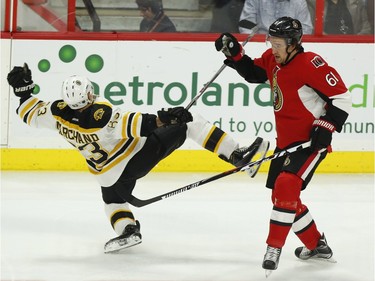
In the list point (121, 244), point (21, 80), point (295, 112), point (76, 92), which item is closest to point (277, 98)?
point (295, 112)

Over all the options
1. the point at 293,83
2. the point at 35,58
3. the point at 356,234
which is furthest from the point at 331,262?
the point at 35,58

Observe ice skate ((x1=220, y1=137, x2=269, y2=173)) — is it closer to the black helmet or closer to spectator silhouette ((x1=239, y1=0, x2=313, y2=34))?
the black helmet

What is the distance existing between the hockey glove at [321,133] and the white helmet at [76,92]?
3.34 feet

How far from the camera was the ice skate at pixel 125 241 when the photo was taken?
466 centimetres

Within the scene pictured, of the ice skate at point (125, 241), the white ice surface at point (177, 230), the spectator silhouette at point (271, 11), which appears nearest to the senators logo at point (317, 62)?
the white ice surface at point (177, 230)

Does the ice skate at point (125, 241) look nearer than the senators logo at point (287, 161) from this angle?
No

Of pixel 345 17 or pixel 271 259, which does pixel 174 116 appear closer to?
pixel 271 259

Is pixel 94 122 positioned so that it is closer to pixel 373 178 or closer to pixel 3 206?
pixel 3 206

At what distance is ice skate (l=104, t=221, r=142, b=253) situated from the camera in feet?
15.3

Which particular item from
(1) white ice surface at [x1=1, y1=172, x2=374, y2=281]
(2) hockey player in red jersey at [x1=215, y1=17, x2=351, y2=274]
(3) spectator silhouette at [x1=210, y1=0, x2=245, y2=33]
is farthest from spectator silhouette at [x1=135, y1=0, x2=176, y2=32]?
(2) hockey player in red jersey at [x1=215, y1=17, x2=351, y2=274]

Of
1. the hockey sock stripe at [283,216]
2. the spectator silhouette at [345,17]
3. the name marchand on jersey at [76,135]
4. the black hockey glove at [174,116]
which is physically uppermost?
the spectator silhouette at [345,17]

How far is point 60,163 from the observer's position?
6496 mm

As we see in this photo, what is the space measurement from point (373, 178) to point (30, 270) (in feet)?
9.13

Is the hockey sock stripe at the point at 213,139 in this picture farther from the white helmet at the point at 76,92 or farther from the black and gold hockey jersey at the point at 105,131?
the white helmet at the point at 76,92
